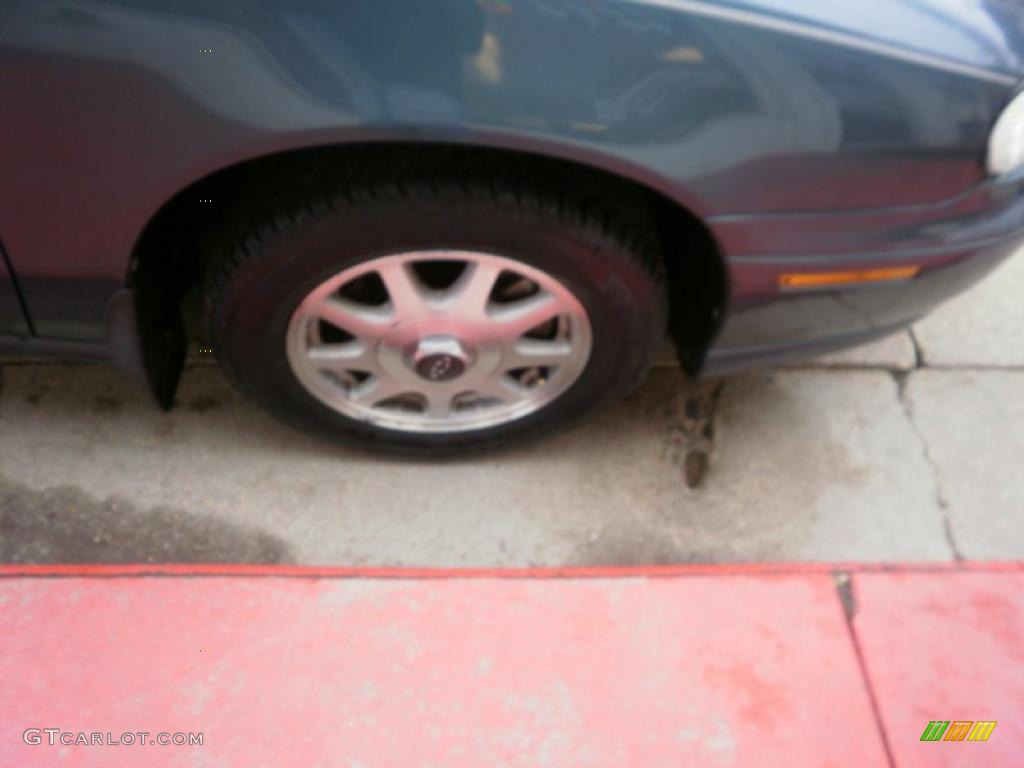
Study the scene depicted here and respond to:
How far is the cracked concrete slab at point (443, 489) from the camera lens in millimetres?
2104

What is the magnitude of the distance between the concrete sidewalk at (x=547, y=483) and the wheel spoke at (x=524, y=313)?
463mm

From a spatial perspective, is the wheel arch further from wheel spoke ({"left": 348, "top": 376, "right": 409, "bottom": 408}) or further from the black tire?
wheel spoke ({"left": 348, "top": 376, "right": 409, "bottom": 408})

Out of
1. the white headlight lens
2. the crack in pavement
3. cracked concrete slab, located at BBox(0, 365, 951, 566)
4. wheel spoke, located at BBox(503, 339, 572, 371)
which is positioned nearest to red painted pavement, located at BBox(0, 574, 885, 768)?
cracked concrete slab, located at BBox(0, 365, 951, 566)

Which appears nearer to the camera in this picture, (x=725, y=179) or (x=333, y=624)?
(x=725, y=179)

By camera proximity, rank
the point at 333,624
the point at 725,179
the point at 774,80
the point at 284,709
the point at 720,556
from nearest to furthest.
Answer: the point at 774,80 → the point at 725,179 → the point at 284,709 → the point at 333,624 → the point at 720,556

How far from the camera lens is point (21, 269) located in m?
1.74

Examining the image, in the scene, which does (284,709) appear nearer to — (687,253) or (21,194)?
(21,194)

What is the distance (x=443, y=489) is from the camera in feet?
7.29

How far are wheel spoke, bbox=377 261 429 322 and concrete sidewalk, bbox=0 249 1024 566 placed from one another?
0.51 m

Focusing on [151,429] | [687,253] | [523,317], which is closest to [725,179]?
[687,253]

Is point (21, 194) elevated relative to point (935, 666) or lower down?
elevated

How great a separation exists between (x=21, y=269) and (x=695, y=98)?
4.13 ft
